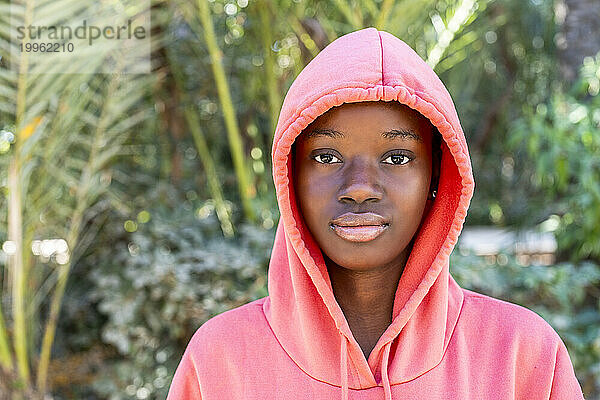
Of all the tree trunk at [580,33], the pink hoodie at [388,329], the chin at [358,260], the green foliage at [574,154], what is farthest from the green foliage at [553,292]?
the chin at [358,260]

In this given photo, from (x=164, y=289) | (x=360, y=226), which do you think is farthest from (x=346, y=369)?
(x=164, y=289)

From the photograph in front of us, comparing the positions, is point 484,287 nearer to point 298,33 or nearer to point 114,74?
point 298,33

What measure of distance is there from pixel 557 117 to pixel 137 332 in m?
2.00

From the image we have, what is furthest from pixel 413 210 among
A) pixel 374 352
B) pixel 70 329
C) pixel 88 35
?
pixel 70 329

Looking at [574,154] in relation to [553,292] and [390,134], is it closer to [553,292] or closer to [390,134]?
[553,292]

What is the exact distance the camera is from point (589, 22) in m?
3.67

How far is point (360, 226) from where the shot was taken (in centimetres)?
118

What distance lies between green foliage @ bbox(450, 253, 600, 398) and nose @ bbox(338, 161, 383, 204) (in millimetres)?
1691

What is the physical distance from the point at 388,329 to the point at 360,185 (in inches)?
11.4

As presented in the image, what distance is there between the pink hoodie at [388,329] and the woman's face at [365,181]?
0.04 meters

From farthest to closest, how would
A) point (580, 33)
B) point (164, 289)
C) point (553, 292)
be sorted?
1. point (580, 33)
2. point (553, 292)
3. point (164, 289)

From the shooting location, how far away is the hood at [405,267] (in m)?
1.21

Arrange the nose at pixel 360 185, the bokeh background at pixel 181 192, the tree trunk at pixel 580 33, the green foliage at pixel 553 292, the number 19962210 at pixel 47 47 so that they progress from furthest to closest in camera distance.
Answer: the tree trunk at pixel 580 33 < the green foliage at pixel 553 292 < the bokeh background at pixel 181 192 < the number 19962210 at pixel 47 47 < the nose at pixel 360 185

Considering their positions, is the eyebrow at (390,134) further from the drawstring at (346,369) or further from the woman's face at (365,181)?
the drawstring at (346,369)
